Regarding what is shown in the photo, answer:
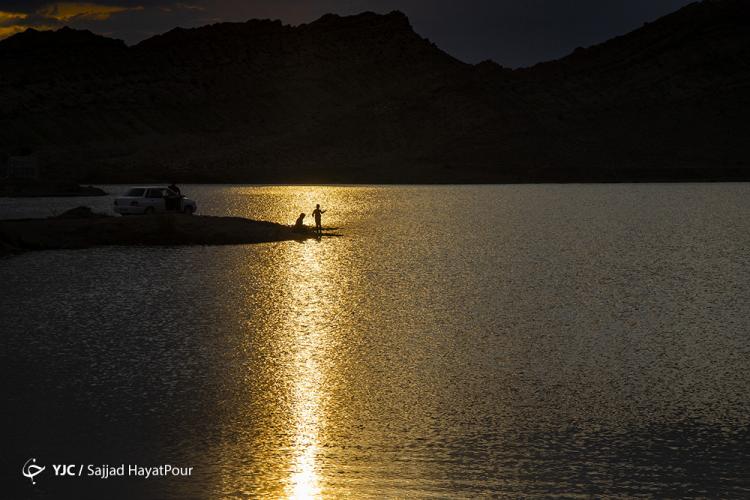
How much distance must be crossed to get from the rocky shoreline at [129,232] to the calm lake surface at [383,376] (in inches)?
274

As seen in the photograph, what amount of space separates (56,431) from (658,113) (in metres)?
154

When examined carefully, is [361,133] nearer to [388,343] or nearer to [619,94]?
[619,94]

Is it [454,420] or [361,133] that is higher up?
[361,133]

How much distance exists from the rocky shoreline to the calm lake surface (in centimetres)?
695

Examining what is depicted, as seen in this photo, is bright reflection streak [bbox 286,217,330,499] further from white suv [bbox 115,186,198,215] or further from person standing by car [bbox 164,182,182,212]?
white suv [bbox 115,186,198,215]

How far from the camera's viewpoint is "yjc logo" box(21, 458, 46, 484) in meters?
10.3

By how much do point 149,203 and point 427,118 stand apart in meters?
117

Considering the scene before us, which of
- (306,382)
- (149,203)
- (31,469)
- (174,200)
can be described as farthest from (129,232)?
(31,469)

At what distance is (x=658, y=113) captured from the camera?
15650 cm

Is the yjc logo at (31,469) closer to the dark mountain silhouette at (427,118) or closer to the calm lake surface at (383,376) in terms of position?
the calm lake surface at (383,376)

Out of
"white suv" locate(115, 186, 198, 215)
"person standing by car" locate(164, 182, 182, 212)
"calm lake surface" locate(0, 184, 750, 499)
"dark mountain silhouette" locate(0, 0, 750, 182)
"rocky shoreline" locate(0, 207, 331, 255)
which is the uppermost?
"dark mountain silhouette" locate(0, 0, 750, 182)

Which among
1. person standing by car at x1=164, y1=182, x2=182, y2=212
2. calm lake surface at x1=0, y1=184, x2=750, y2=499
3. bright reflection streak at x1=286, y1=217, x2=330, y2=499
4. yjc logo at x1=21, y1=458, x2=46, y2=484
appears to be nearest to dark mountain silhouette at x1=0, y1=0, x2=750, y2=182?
person standing by car at x1=164, y1=182, x2=182, y2=212

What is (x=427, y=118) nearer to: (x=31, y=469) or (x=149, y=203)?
(x=149, y=203)

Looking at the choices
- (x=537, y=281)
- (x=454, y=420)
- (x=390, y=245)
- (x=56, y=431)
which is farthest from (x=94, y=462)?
(x=390, y=245)
